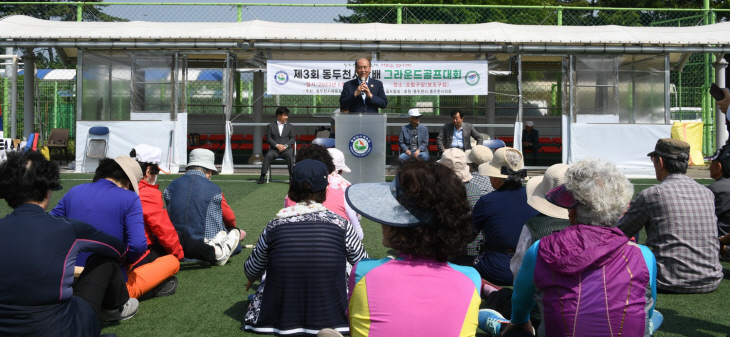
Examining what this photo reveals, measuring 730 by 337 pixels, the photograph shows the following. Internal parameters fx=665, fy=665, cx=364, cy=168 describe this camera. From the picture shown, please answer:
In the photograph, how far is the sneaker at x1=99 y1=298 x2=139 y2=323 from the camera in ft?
12.2

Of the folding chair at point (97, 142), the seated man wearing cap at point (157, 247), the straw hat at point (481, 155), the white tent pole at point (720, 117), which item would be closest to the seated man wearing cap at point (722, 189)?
the straw hat at point (481, 155)

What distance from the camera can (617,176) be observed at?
254 centimetres

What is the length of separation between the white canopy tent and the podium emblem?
5.60 meters

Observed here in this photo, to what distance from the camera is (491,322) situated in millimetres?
3230

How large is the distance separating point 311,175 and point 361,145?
4627 millimetres

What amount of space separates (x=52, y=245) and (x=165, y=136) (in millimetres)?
11070

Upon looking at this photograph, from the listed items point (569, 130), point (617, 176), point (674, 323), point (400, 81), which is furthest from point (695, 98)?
point (617, 176)

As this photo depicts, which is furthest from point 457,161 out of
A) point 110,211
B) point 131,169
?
point 110,211

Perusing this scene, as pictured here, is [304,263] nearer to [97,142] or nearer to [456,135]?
[456,135]

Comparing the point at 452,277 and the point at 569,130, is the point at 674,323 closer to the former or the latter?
the point at 452,277

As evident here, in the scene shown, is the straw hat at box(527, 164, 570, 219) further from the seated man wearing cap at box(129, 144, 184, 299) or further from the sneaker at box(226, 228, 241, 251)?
the sneaker at box(226, 228, 241, 251)

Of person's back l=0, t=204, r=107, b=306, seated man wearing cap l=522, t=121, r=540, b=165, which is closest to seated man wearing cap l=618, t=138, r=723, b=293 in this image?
person's back l=0, t=204, r=107, b=306

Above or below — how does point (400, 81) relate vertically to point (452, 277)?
above

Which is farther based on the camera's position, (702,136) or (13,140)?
(702,136)
